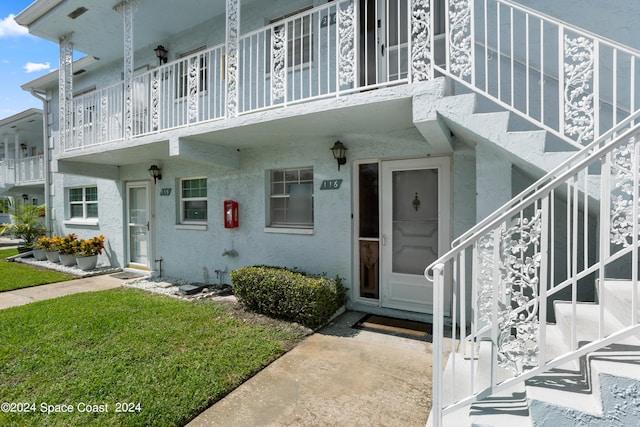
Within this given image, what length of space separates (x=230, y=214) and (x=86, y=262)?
17.5ft

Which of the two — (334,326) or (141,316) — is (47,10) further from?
(334,326)

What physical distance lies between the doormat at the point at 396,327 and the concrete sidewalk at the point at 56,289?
5760 mm

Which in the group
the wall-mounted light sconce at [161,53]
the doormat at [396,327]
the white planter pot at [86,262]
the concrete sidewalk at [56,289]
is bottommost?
the doormat at [396,327]

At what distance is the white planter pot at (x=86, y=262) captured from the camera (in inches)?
343

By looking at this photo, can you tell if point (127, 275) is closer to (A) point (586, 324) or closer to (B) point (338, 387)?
(B) point (338, 387)

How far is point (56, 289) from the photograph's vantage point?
272 inches

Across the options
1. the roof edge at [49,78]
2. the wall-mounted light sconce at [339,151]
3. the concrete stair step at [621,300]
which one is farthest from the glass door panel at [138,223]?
the concrete stair step at [621,300]

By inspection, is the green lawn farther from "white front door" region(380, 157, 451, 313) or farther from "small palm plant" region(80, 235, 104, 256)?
"white front door" region(380, 157, 451, 313)

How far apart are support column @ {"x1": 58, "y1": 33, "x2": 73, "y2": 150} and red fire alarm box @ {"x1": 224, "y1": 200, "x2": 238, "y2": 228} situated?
176 inches

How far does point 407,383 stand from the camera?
325 centimetres

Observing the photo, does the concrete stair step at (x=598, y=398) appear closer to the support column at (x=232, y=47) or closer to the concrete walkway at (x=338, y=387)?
the concrete walkway at (x=338, y=387)

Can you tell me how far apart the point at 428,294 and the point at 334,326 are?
1572 millimetres

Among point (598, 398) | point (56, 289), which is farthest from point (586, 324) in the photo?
point (56, 289)

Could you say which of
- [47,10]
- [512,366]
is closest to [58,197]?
[47,10]
